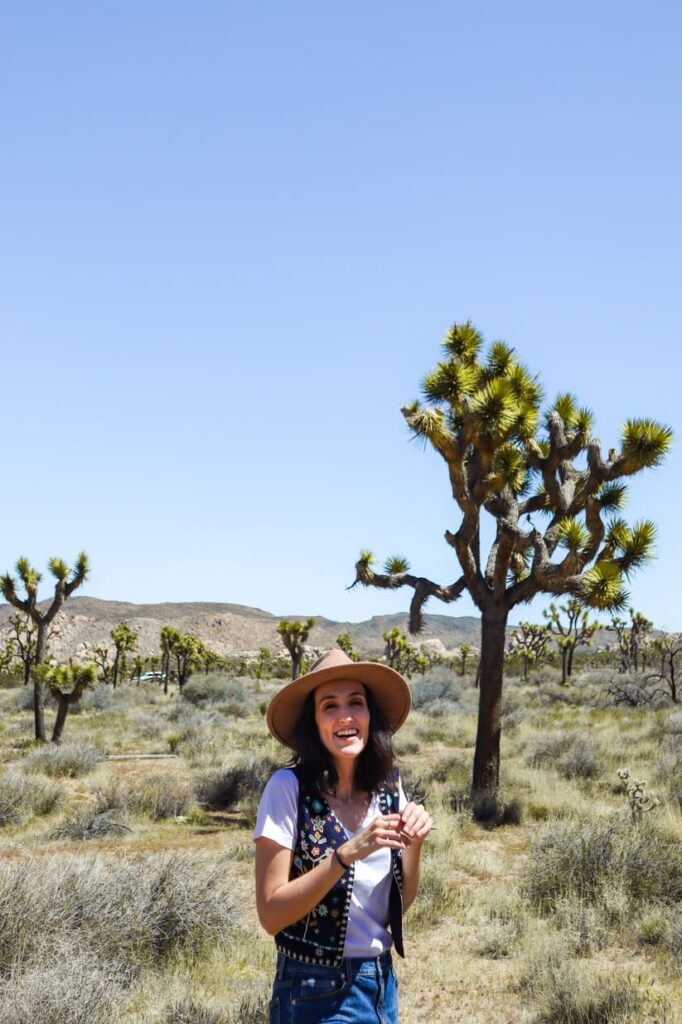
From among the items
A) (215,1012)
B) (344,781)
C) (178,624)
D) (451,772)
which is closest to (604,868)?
(215,1012)

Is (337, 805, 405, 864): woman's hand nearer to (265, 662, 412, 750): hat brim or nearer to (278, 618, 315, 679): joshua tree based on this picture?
(265, 662, 412, 750): hat brim

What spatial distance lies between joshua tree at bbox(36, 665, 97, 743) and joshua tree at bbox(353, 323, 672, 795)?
842cm

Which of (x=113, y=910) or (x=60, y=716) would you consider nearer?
(x=113, y=910)

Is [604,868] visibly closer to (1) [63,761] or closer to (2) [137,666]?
(1) [63,761]

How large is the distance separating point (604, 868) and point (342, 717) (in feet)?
19.5

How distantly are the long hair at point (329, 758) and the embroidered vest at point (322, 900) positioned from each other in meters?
0.05

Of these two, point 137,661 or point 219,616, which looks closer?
point 137,661

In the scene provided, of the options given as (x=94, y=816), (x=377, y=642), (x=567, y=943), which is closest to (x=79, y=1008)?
(x=567, y=943)

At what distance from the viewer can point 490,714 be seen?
41.3 feet

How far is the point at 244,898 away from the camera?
312 inches

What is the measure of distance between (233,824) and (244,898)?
3.90 meters

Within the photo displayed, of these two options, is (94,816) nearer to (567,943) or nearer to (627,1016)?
(567,943)

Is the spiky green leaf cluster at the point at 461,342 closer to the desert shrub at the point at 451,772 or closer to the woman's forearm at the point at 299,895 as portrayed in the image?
the desert shrub at the point at 451,772

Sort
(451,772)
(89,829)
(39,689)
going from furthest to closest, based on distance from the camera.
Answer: (39,689) → (451,772) → (89,829)
